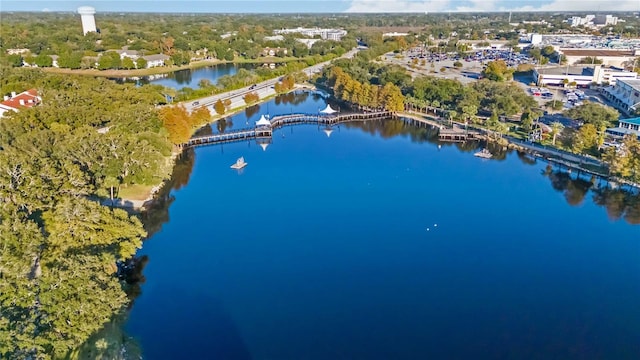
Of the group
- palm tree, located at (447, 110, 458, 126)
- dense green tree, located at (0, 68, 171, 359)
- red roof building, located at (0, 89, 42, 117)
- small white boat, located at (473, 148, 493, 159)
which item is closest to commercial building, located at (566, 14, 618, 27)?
palm tree, located at (447, 110, 458, 126)

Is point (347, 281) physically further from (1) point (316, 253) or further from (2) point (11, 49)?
(2) point (11, 49)

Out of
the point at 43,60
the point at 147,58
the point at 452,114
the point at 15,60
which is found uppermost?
the point at 15,60

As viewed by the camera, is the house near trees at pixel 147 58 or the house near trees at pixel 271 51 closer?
the house near trees at pixel 147 58

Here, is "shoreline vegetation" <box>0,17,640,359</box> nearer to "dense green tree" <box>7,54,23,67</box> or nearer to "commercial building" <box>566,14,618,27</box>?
"dense green tree" <box>7,54,23,67</box>

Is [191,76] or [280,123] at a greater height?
[191,76]

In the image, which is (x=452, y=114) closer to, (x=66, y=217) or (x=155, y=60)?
(x=66, y=217)

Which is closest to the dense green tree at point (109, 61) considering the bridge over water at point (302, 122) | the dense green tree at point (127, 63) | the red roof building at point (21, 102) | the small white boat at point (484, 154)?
the dense green tree at point (127, 63)

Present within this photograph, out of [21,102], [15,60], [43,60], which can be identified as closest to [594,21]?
[43,60]

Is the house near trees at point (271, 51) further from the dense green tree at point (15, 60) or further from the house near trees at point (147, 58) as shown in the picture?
the dense green tree at point (15, 60)
